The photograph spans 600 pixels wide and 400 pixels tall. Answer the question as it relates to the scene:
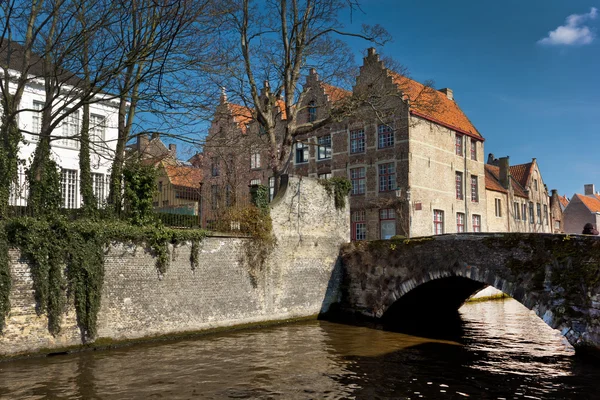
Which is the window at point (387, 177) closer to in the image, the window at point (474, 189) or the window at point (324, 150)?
the window at point (324, 150)

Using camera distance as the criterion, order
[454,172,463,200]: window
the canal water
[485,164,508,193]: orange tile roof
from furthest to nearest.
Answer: [485,164,508,193]: orange tile roof → [454,172,463,200]: window → the canal water

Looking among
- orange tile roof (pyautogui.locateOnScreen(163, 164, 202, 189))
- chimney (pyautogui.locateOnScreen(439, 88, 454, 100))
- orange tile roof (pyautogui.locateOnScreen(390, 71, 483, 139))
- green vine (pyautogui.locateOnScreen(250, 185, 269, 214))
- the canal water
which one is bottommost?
the canal water

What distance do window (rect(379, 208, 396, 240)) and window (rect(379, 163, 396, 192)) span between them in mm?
1046

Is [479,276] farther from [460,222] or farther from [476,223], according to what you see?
[476,223]

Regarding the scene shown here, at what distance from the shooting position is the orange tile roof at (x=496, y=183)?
30.0 m

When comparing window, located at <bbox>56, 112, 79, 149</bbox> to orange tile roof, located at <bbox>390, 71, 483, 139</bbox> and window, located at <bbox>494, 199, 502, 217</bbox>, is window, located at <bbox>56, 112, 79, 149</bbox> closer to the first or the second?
orange tile roof, located at <bbox>390, 71, 483, 139</bbox>

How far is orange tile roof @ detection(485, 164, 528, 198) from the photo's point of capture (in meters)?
30.0

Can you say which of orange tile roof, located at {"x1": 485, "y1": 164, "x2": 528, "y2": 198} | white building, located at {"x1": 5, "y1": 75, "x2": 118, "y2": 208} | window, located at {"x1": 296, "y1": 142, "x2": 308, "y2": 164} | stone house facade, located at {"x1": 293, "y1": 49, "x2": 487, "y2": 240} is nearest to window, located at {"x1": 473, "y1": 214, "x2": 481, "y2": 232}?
stone house facade, located at {"x1": 293, "y1": 49, "x2": 487, "y2": 240}

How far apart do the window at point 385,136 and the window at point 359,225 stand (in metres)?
3.43

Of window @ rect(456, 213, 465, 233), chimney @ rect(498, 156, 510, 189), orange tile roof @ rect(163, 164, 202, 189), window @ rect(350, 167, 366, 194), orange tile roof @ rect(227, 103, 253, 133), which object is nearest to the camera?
orange tile roof @ rect(163, 164, 202, 189)

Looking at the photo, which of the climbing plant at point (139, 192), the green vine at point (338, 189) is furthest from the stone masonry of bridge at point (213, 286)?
the climbing plant at point (139, 192)

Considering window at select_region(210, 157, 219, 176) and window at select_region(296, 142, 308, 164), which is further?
window at select_region(210, 157, 219, 176)

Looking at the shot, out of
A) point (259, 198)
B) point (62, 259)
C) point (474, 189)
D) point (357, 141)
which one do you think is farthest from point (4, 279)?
point (474, 189)

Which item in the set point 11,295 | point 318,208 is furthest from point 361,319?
point 11,295
